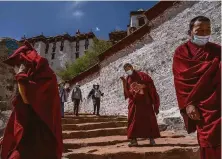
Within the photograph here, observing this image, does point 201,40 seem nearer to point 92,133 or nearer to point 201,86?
point 201,86

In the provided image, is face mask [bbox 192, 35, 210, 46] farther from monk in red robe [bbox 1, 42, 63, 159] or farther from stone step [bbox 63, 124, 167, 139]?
stone step [bbox 63, 124, 167, 139]

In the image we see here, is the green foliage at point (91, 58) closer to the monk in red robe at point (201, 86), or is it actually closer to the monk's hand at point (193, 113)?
the monk in red robe at point (201, 86)

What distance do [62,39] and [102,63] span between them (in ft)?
104

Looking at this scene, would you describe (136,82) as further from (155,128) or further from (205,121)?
(205,121)

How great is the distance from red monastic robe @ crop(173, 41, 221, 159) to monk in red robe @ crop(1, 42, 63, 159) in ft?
4.10

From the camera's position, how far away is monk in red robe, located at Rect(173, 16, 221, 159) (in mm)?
2588

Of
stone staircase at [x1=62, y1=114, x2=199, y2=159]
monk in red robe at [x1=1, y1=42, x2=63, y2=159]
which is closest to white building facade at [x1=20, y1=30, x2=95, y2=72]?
stone staircase at [x1=62, y1=114, x2=199, y2=159]

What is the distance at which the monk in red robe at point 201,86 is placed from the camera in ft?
8.49

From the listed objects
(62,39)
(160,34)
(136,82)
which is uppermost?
(62,39)

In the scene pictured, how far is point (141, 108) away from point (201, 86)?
9.86ft

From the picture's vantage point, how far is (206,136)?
2.58 meters

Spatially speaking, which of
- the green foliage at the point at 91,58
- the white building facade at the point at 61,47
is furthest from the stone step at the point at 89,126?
the white building facade at the point at 61,47

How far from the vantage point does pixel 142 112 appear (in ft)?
18.6

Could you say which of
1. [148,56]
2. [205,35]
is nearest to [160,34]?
[148,56]
